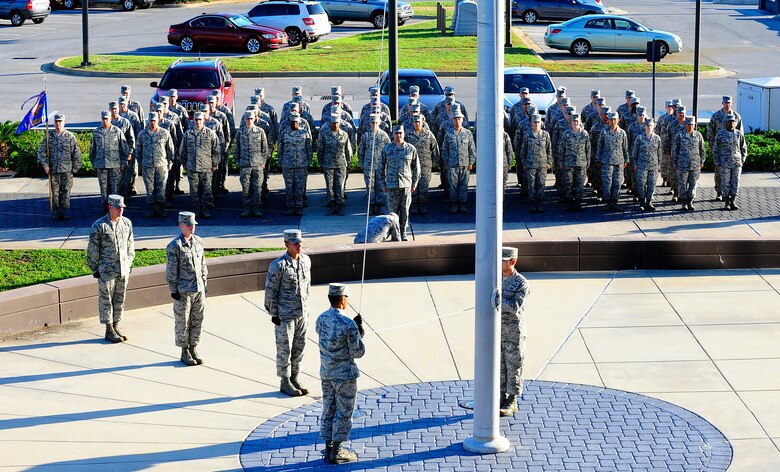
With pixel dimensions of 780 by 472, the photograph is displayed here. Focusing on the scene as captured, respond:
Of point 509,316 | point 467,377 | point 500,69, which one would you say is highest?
point 500,69

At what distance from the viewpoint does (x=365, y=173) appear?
21953mm

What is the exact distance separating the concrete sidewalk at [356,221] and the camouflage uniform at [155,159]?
1.55ft

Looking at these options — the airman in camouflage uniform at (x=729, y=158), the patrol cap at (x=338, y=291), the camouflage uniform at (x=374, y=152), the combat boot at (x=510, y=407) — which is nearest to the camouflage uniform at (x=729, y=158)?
the airman in camouflage uniform at (x=729, y=158)

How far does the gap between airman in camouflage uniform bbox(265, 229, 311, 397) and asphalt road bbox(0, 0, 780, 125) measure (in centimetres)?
1651

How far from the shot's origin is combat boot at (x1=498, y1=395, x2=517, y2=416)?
1295 cm

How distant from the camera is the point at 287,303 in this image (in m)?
13.6

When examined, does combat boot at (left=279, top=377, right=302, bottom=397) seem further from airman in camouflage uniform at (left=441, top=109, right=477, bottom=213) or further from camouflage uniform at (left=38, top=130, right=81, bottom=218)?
camouflage uniform at (left=38, top=130, right=81, bottom=218)

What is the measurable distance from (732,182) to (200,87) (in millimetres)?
11581

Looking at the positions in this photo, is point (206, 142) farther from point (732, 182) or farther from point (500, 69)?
point (500, 69)

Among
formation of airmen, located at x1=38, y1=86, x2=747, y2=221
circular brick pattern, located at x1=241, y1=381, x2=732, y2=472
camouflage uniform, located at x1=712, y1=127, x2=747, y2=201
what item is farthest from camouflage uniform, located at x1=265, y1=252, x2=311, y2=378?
camouflage uniform, located at x1=712, y1=127, x2=747, y2=201

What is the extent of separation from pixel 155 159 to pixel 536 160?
6.06 metres

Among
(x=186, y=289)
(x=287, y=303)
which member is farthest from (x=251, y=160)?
(x=287, y=303)

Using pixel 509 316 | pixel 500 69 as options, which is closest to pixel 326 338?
pixel 509 316

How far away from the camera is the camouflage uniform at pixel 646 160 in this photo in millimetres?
21250
